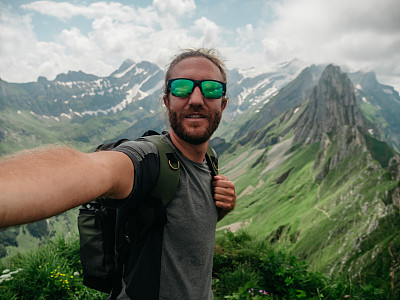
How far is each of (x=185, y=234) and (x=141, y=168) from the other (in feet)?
2.86

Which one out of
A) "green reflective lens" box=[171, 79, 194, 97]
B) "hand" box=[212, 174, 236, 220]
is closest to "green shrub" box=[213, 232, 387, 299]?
"hand" box=[212, 174, 236, 220]

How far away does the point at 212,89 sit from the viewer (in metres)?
3.23

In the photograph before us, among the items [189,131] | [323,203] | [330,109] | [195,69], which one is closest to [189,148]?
[189,131]

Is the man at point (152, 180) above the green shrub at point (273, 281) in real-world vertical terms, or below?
above

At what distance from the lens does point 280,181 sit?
146500 millimetres

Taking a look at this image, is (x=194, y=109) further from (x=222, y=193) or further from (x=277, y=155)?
(x=277, y=155)

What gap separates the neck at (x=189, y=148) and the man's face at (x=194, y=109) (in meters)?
0.06

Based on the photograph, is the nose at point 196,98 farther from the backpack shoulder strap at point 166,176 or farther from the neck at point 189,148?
the backpack shoulder strap at point 166,176

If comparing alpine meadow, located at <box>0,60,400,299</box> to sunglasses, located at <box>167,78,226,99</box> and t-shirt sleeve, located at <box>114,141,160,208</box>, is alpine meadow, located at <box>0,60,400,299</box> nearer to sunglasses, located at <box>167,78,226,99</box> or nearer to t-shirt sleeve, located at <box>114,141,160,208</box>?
t-shirt sleeve, located at <box>114,141,160,208</box>

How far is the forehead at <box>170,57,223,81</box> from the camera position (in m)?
3.17

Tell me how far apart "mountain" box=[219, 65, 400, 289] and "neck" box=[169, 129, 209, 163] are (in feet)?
22.0

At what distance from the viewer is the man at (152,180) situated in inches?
53.4

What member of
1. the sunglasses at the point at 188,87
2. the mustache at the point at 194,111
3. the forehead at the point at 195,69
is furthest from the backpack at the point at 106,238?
→ the forehead at the point at 195,69

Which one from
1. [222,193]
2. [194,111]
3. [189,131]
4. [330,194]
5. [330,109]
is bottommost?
Answer: [330,194]
